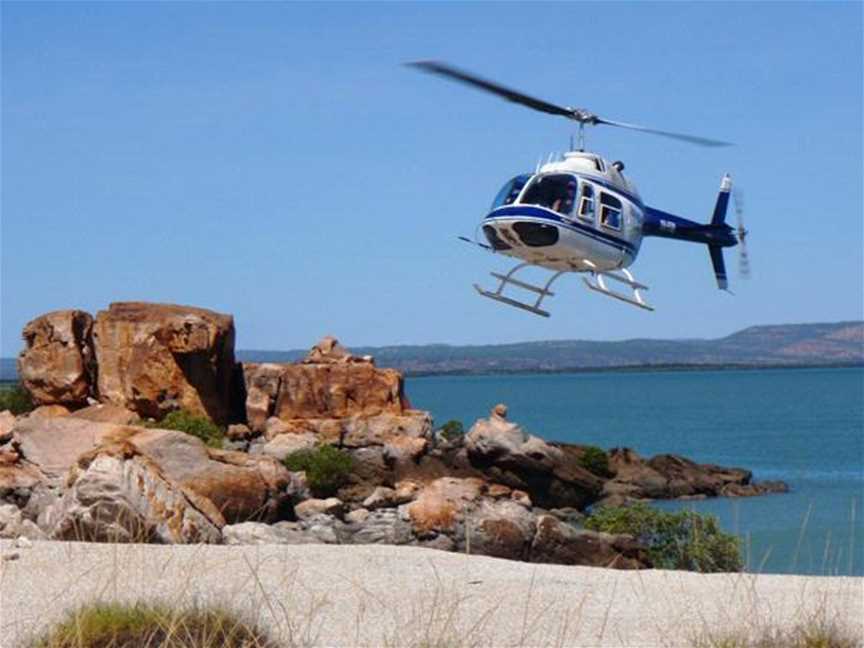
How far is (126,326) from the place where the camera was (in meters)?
42.2

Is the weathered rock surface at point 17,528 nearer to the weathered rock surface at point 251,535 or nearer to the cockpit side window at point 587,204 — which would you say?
the weathered rock surface at point 251,535

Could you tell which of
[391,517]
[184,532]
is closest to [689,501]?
[391,517]

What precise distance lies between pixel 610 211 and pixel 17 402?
26638 millimetres

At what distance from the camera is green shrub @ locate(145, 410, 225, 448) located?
38969 mm

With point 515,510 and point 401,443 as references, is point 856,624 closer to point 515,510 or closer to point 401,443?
point 515,510

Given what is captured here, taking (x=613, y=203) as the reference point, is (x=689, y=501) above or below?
below

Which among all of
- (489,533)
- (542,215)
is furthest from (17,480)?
(542,215)

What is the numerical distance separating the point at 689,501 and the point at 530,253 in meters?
30.1

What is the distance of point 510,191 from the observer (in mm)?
20797

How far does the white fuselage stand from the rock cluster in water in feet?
12.0

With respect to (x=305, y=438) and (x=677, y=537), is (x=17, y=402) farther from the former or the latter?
(x=677, y=537)

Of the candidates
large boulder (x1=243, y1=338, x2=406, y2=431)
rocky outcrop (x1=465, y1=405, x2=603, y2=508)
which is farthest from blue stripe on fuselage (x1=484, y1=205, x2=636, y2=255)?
large boulder (x1=243, y1=338, x2=406, y2=431)


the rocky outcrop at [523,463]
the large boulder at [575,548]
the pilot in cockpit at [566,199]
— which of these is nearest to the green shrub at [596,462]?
the rocky outcrop at [523,463]

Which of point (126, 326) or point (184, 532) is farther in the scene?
point (126, 326)
